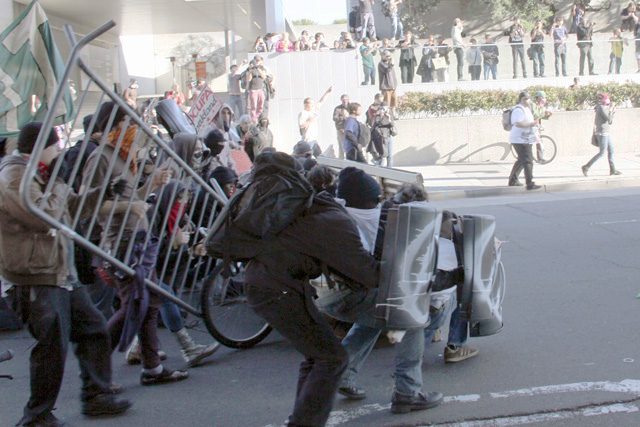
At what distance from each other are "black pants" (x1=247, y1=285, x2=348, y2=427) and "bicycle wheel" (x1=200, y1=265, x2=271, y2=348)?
1.69m

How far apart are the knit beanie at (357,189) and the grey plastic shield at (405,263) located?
0.23 m

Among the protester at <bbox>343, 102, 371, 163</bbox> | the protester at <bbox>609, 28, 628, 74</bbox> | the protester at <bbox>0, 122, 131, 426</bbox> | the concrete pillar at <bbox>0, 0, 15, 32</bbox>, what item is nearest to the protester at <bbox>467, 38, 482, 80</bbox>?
the protester at <bbox>609, 28, 628, 74</bbox>

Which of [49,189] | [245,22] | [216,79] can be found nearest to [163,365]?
[49,189]

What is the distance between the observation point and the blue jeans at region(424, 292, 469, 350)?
4434mm

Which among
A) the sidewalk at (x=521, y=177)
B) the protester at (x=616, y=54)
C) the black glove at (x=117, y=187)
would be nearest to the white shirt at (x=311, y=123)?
the sidewalk at (x=521, y=177)

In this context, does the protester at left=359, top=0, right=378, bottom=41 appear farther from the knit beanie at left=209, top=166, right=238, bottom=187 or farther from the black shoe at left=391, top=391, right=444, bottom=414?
the black shoe at left=391, top=391, right=444, bottom=414

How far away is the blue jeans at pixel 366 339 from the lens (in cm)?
388

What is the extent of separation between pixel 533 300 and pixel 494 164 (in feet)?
39.6

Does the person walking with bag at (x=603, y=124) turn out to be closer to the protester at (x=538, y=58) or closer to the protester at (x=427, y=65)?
the protester at (x=538, y=58)

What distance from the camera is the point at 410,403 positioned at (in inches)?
163

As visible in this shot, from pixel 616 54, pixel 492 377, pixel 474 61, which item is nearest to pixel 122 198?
pixel 492 377

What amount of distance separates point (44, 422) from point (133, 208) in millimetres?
1370

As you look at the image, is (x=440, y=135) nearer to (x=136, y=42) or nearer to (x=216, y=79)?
(x=216, y=79)

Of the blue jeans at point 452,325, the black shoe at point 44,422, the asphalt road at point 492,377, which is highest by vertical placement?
the blue jeans at point 452,325
